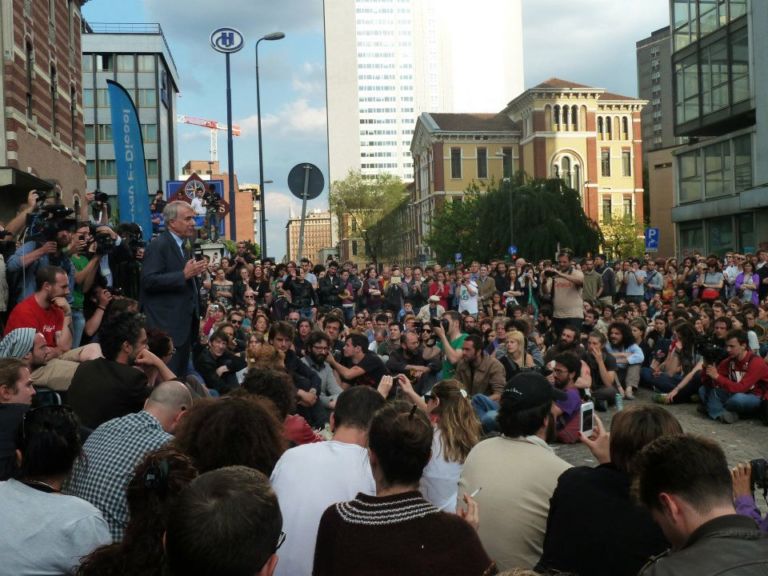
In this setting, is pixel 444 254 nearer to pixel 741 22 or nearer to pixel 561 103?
pixel 561 103

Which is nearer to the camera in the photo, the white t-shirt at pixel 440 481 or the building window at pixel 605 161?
the white t-shirt at pixel 440 481

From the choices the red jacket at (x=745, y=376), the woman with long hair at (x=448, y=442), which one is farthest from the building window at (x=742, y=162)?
the woman with long hair at (x=448, y=442)

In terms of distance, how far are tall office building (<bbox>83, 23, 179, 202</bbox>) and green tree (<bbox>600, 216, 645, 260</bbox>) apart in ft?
133

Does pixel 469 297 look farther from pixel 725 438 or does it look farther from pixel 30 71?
pixel 30 71

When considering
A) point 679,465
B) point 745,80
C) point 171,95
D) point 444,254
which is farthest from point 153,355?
point 171,95

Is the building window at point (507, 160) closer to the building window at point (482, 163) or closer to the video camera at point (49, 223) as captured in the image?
the building window at point (482, 163)

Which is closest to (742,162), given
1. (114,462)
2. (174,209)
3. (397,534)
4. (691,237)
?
(691,237)

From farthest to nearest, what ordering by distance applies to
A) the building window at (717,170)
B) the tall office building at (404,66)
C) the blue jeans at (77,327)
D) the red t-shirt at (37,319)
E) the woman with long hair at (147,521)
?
the tall office building at (404,66) < the building window at (717,170) < the blue jeans at (77,327) < the red t-shirt at (37,319) < the woman with long hair at (147,521)

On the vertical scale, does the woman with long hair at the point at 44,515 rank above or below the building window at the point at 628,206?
below

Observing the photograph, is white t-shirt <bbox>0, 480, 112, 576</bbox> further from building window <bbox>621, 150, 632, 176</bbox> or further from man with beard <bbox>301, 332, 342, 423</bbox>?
building window <bbox>621, 150, 632, 176</bbox>

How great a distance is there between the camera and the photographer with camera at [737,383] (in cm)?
1206

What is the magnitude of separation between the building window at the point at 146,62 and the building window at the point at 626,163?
148ft

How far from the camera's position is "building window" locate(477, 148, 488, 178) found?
89750 mm

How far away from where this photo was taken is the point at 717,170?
1564 inches
